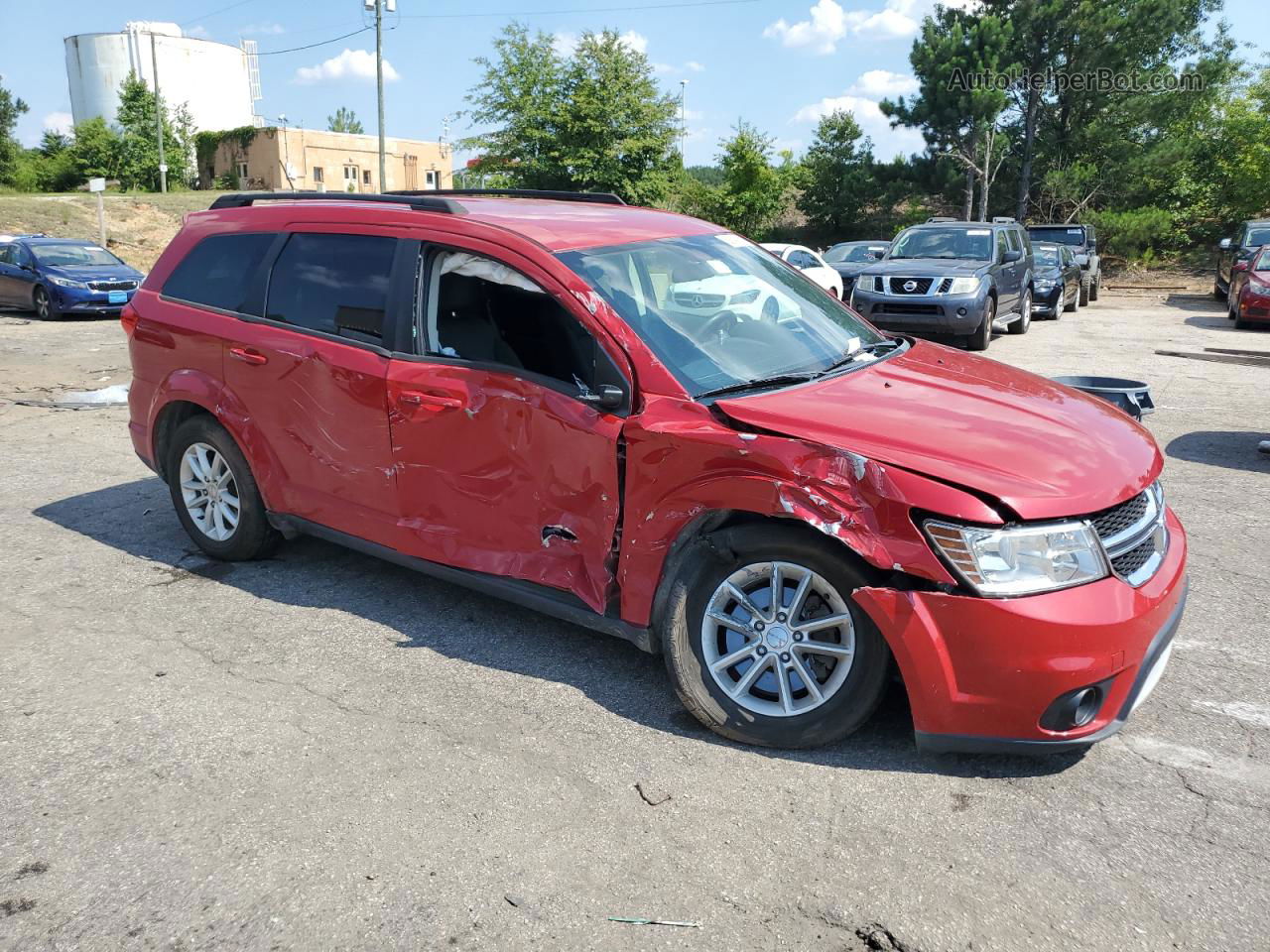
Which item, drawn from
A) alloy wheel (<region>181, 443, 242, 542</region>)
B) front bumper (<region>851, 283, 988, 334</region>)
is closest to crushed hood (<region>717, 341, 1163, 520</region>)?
alloy wheel (<region>181, 443, 242, 542</region>)

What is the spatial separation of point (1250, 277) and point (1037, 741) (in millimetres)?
16910

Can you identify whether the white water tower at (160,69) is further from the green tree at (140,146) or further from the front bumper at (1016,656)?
the front bumper at (1016,656)

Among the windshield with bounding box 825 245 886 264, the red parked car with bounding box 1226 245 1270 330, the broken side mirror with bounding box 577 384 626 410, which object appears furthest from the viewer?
the windshield with bounding box 825 245 886 264

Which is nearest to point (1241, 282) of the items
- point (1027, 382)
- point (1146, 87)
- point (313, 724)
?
point (1027, 382)

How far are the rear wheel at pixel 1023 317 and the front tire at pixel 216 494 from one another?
1342 centimetres

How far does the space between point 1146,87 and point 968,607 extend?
131 ft

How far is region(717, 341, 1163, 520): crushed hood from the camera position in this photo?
299 centimetres

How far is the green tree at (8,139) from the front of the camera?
184ft

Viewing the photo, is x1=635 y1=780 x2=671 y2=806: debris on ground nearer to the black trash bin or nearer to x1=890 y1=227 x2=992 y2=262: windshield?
the black trash bin

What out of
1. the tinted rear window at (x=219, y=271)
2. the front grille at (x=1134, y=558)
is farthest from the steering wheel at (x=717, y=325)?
the tinted rear window at (x=219, y=271)

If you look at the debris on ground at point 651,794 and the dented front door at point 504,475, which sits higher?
the dented front door at point 504,475

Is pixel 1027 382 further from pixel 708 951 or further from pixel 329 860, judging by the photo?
pixel 329 860

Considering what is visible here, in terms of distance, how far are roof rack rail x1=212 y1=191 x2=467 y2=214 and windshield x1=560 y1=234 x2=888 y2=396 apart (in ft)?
2.32

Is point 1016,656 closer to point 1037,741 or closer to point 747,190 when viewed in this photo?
point 1037,741
